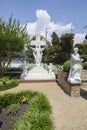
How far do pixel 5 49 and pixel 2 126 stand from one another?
12855 mm

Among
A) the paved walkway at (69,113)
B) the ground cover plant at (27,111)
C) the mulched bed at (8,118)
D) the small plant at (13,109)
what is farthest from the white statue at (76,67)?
the small plant at (13,109)

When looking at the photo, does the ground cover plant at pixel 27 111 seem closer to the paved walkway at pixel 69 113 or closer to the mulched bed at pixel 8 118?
the mulched bed at pixel 8 118

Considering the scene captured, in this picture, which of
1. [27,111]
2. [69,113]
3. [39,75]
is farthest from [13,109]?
[39,75]

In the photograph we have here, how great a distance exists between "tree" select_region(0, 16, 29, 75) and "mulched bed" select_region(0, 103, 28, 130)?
10528 mm

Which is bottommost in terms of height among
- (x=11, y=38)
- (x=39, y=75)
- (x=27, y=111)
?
(x=27, y=111)

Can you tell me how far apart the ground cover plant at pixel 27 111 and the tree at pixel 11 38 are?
9.38 meters

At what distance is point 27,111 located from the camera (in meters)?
7.70

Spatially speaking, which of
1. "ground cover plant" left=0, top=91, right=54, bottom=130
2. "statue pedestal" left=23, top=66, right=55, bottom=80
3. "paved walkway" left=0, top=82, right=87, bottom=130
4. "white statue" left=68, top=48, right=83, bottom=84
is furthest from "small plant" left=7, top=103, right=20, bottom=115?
"statue pedestal" left=23, top=66, right=55, bottom=80

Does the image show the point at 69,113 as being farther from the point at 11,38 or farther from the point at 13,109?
the point at 11,38

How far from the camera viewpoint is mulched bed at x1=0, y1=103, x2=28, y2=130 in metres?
7.37

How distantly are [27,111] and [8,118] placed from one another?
0.82 meters

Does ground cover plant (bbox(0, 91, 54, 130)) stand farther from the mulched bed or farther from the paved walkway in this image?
the paved walkway

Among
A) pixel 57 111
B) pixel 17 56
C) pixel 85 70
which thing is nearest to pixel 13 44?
pixel 17 56

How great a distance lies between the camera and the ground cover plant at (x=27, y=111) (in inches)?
251
